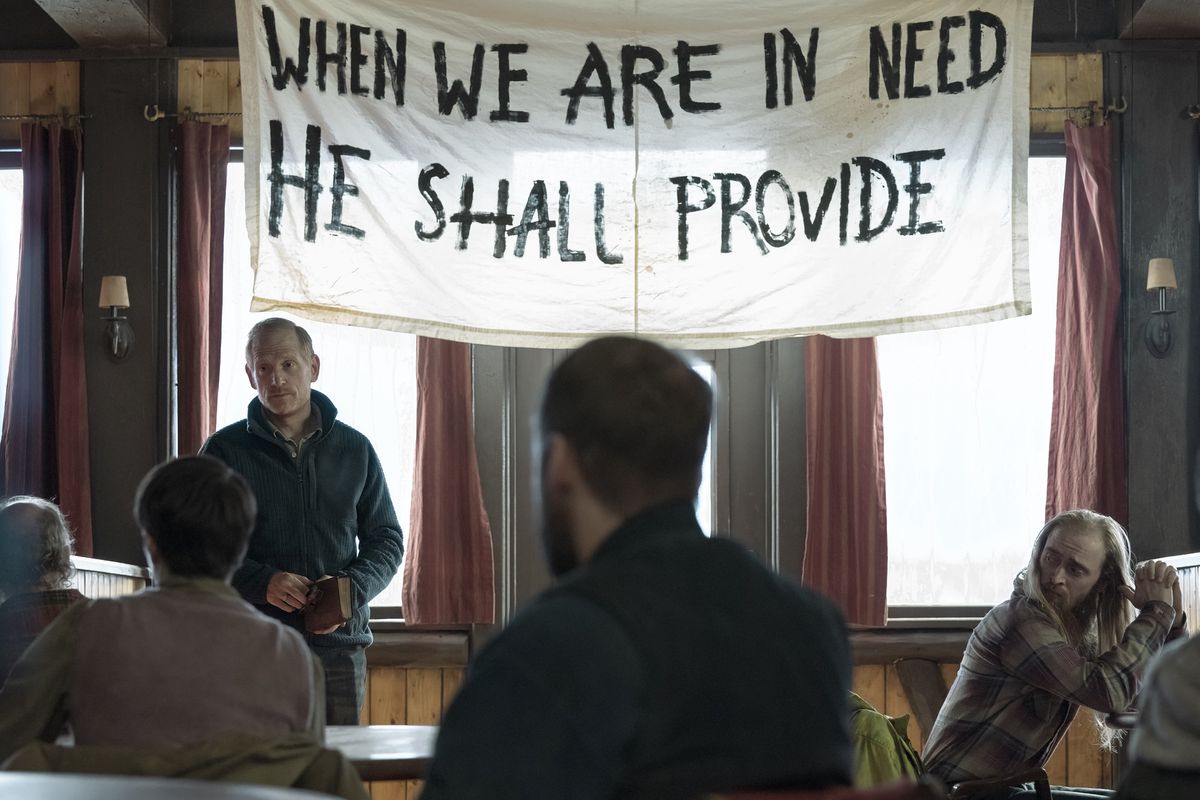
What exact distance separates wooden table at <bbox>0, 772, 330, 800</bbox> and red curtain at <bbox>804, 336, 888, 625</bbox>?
405cm

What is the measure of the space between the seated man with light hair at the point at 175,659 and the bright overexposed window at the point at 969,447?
3.81 m

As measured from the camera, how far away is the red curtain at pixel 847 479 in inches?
209

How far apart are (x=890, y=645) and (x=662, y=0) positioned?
2.73 meters

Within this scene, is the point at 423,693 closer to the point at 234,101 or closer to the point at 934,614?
the point at 934,614

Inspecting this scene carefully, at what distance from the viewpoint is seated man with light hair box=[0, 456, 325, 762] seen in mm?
1888

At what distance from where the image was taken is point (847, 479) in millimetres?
5363

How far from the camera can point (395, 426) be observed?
5.52m

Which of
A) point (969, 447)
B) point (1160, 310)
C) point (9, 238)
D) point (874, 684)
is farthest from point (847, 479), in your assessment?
point (9, 238)

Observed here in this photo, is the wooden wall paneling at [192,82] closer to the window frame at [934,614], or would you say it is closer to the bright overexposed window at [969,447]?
the bright overexposed window at [969,447]

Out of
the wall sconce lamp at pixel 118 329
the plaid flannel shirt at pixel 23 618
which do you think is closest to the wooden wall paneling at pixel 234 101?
the wall sconce lamp at pixel 118 329

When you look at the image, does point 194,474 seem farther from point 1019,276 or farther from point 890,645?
point 890,645

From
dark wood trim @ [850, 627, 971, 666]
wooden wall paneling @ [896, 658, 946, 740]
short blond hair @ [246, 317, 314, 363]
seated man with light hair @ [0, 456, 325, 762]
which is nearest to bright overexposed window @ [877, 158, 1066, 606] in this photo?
dark wood trim @ [850, 627, 971, 666]

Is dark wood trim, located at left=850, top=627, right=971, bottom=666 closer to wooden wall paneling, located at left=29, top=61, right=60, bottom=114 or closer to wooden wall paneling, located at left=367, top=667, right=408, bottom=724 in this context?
wooden wall paneling, located at left=367, top=667, right=408, bottom=724

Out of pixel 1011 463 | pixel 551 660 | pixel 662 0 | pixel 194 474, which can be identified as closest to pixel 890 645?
pixel 1011 463
